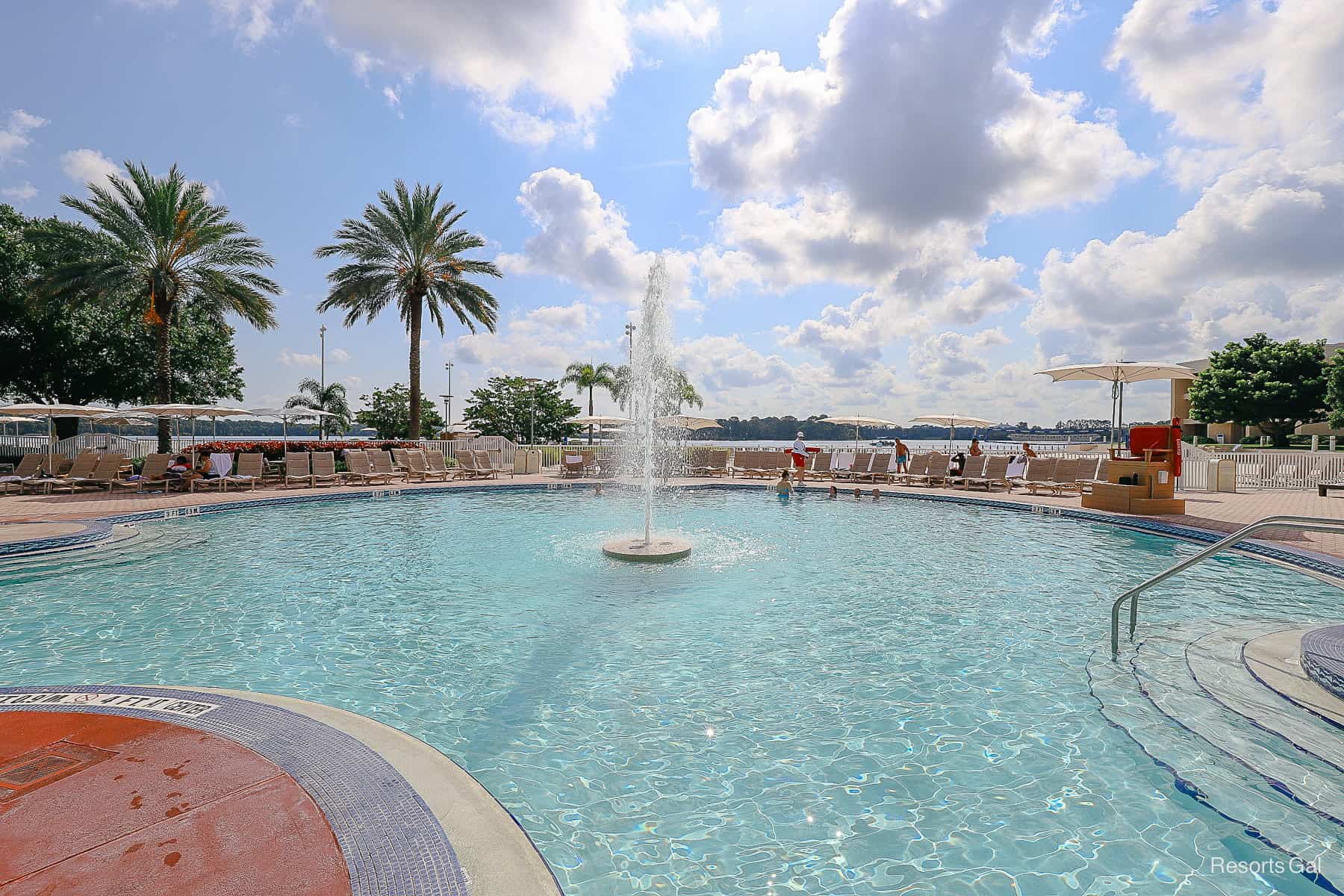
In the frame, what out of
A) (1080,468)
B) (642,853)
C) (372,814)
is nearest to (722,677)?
(642,853)

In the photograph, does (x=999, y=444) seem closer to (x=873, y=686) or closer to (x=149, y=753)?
(x=873, y=686)

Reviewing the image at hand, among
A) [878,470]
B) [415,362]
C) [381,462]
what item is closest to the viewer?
[381,462]

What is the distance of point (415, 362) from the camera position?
23.7 meters

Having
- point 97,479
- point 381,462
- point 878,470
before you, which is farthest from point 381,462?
point 878,470

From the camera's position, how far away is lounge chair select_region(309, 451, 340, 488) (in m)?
17.2

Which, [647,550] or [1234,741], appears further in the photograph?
[647,550]

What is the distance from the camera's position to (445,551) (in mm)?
9219

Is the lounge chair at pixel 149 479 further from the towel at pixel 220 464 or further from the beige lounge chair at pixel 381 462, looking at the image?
the beige lounge chair at pixel 381 462

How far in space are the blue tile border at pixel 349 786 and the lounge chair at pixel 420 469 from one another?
15.7m

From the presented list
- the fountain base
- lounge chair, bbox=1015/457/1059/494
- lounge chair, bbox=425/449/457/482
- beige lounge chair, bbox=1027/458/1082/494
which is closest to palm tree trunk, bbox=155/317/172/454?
lounge chair, bbox=425/449/457/482

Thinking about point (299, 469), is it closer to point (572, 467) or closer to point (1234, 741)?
point (572, 467)

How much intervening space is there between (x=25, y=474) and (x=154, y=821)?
66.1 ft

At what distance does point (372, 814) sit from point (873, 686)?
134 inches

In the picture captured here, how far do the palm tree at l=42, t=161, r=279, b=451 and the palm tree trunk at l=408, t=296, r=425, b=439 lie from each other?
5290 mm
